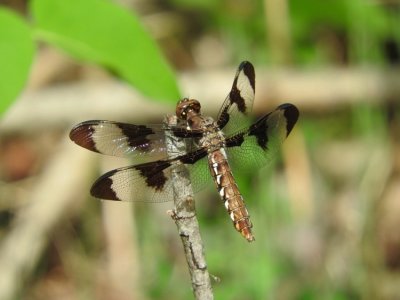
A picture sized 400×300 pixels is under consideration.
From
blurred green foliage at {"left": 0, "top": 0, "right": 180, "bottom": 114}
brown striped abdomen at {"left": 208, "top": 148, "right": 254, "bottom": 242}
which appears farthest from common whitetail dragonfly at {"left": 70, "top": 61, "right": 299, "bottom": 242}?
blurred green foliage at {"left": 0, "top": 0, "right": 180, "bottom": 114}

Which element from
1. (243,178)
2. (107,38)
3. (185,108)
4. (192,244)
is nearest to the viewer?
(192,244)

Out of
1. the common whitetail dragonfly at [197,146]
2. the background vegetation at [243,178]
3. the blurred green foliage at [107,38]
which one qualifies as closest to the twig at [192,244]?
the common whitetail dragonfly at [197,146]

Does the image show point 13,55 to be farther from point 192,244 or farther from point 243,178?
point 243,178

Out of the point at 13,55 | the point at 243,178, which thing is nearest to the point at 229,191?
the point at 13,55

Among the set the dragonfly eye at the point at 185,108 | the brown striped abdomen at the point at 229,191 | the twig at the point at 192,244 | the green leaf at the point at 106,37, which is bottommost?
the twig at the point at 192,244

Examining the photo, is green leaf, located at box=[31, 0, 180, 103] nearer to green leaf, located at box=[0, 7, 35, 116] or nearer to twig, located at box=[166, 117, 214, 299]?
green leaf, located at box=[0, 7, 35, 116]

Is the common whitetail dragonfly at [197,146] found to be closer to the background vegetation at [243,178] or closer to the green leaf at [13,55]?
the green leaf at [13,55]
